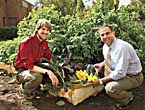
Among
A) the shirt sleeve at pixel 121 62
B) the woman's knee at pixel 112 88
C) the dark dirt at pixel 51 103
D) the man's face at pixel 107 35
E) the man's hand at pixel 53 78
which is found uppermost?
the man's face at pixel 107 35

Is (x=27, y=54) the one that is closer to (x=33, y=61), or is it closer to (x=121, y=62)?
(x=33, y=61)

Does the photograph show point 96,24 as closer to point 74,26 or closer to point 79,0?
point 74,26

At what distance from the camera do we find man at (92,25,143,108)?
A: 4.14 metres

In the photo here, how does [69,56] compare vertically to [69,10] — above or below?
below

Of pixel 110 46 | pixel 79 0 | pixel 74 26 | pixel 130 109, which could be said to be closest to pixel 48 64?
pixel 110 46

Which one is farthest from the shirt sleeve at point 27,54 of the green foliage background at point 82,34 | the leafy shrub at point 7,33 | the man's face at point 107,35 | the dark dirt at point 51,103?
the leafy shrub at point 7,33

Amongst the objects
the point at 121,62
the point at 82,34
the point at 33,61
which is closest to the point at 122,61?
the point at 121,62

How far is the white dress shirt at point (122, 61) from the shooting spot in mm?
4129

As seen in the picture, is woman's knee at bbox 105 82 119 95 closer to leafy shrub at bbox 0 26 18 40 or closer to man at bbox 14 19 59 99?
man at bbox 14 19 59 99

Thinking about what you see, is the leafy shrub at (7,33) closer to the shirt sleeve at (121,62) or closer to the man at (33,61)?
the man at (33,61)

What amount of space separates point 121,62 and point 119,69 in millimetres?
98

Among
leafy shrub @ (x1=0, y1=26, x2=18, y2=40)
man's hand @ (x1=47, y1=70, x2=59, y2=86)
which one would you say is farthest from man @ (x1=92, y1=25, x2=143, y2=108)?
leafy shrub @ (x1=0, y1=26, x2=18, y2=40)

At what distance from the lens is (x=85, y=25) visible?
5984 millimetres

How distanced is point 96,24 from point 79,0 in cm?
330
